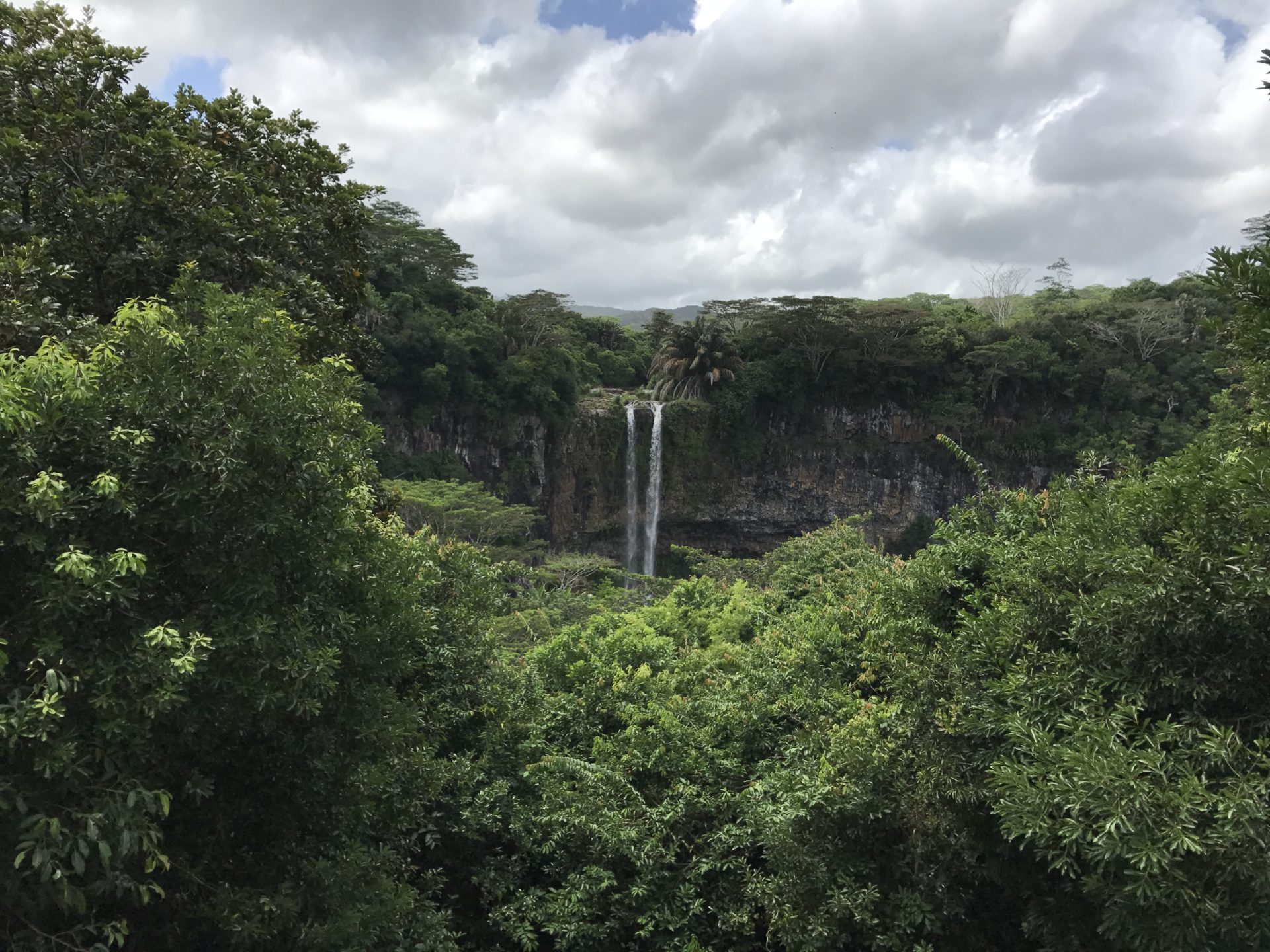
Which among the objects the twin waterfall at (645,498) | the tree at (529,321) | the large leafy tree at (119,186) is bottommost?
the twin waterfall at (645,498)

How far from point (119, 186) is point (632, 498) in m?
24.0

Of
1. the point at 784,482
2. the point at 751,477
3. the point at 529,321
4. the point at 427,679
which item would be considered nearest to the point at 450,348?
the point at 529,321

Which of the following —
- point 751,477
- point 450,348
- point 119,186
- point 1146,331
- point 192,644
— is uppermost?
point 1146,331

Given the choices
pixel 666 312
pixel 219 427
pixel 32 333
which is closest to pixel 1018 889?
pixel 219 427

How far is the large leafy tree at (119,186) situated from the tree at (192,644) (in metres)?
1.31

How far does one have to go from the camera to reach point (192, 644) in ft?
8.81

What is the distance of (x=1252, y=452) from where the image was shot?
3213mm

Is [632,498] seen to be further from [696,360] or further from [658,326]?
[658,326]

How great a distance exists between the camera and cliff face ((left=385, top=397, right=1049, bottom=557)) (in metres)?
27.7

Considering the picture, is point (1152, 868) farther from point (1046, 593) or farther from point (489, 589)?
point (489, 589)

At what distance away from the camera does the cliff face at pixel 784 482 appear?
2850cm

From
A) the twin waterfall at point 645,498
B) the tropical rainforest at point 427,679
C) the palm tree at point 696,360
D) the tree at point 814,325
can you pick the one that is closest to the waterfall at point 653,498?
the twin waterfall at point 645,498

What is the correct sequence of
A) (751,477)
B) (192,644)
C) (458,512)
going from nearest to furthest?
(192,644) → (458,512) → (751,477)

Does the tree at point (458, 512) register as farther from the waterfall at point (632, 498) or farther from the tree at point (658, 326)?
the tree at point (658, 326)
